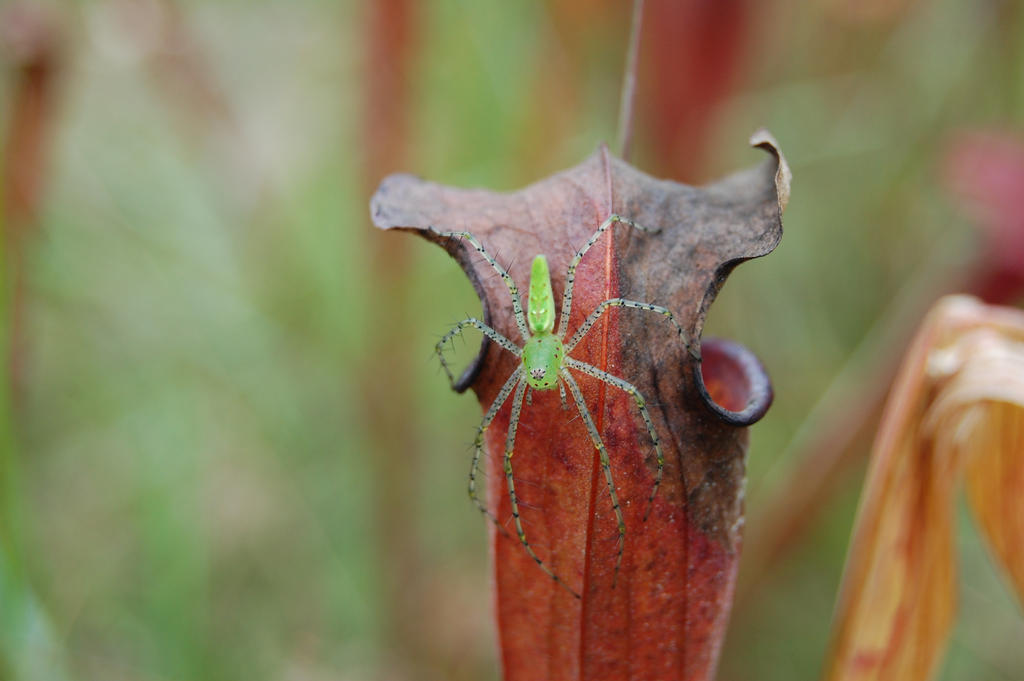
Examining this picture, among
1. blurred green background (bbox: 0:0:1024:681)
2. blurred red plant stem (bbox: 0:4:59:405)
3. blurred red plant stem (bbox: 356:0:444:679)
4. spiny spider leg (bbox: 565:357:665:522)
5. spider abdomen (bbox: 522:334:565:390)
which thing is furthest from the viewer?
blurred green background (bbox: 0:0:1024:681)

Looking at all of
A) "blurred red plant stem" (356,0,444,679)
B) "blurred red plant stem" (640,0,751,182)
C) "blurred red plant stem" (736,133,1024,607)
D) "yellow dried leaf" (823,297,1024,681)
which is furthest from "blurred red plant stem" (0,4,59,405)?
"blurred red plant stem" (736,133,1024,607)

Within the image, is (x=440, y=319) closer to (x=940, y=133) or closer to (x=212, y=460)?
(x=212, y=460)

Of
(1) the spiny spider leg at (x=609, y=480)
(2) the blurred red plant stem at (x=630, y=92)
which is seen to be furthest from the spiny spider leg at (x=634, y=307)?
(2) the blurred red plant stem at (x=630, y=92)

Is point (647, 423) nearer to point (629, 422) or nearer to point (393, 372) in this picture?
point (629, 422)

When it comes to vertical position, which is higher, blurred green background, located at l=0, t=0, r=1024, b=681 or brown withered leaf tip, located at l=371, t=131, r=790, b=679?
blurred green background, located at l=0, t=0, r=1024, b=681

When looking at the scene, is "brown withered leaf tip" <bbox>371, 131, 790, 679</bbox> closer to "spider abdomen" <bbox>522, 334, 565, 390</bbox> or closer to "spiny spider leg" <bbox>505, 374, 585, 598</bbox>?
"spiny spider leg" <bbox>505, 374, 585, 598</bbox>

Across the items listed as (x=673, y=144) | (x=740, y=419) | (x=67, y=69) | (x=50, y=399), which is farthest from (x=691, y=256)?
(x=50, y=399)

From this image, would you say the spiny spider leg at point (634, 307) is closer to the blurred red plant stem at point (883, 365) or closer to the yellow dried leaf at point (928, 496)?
the yellow dried leaf at point (928, 496)
